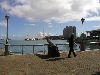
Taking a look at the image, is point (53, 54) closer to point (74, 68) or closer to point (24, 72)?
point (74, 68)

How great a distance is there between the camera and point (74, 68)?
644 inches

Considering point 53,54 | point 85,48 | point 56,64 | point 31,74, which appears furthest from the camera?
point 85,48

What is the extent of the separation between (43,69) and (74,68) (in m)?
1.90

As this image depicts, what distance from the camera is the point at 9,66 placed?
17141mm

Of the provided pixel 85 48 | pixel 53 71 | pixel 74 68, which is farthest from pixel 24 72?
pixel 85 48

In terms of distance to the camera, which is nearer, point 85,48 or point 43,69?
point 43,69

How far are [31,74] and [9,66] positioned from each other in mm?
3164

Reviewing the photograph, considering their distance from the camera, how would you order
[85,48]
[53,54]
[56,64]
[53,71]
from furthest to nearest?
[85,48]
[53,54]
[56,64]
[53,71]

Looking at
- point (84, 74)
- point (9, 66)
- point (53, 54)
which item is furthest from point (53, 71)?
point (53, 54)

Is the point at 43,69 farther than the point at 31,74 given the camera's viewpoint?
Yes

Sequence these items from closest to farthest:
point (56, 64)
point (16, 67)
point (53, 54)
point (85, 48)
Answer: point (16, 67), point (56, 64), point (53, 54), point (85, 48)

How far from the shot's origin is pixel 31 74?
14406mm

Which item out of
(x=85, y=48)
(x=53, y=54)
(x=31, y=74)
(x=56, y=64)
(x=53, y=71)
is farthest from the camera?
(x=85, y=48)

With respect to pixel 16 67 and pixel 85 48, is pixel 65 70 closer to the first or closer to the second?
pixel 16 67
